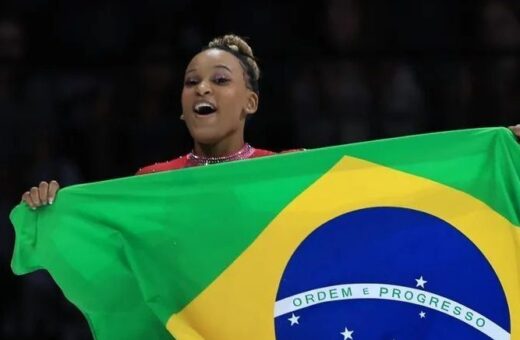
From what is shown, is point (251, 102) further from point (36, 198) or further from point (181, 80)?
point (181, 80)

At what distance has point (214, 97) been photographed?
2.96 m

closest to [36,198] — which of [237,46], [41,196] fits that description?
[41,196]

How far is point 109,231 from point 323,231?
53 centimetres

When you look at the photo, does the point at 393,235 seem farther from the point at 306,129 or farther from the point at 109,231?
the point at 306,129

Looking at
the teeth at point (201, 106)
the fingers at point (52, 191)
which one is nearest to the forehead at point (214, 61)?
the teeth at point (201, 106)

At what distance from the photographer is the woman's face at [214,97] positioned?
2961mm

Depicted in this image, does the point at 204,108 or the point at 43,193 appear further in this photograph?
Answer: the point at 204,108

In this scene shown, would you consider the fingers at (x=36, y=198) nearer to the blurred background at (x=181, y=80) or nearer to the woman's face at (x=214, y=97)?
the woman's face at (x=214, y=97)

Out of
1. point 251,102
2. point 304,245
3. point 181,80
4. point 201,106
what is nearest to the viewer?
point 304,245

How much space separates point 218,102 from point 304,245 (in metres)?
0.52

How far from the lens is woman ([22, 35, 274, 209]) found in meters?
2.96

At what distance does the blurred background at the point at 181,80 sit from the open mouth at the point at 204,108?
4.64ft

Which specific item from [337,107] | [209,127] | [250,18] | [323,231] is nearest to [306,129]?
[337,107]

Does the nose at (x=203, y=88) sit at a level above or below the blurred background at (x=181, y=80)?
below
